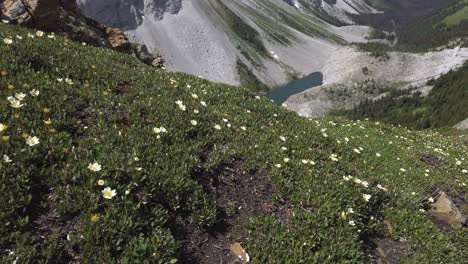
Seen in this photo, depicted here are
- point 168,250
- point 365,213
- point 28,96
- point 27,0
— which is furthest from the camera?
point 27,0

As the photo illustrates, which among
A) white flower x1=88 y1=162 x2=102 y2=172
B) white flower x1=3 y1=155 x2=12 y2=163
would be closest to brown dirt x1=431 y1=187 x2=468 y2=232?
white flower x1=88 y1=162 x2=102 y2=172

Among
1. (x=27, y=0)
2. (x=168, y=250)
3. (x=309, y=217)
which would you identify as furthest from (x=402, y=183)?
(x=27, y=0)

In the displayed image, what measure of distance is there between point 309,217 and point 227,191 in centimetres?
177

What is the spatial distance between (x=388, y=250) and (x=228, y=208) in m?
3.65

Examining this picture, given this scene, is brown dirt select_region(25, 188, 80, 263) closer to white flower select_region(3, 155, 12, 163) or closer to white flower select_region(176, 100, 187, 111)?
white flower select_region(3, 155, 12, 163)

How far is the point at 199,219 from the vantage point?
724 centimetres

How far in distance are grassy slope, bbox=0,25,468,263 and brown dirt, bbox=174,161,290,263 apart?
0.14 metres

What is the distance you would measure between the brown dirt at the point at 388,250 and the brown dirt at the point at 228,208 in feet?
6.67

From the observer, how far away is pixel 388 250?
8453 mm

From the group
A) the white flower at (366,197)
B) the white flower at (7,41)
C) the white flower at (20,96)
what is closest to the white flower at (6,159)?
the white flower at (20,96)

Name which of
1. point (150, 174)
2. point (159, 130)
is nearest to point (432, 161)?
point (159, 130)

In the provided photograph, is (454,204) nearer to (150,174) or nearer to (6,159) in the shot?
(150,174)

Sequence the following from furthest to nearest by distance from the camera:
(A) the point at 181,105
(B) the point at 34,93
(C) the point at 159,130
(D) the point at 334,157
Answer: (D) the point at 334,157 → (A) the point at 181,105 → (C) the point at 159,130 → (B) the point at 34,93

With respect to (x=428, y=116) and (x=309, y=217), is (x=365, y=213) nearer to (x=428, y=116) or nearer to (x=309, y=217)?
(x=309, y=217)
